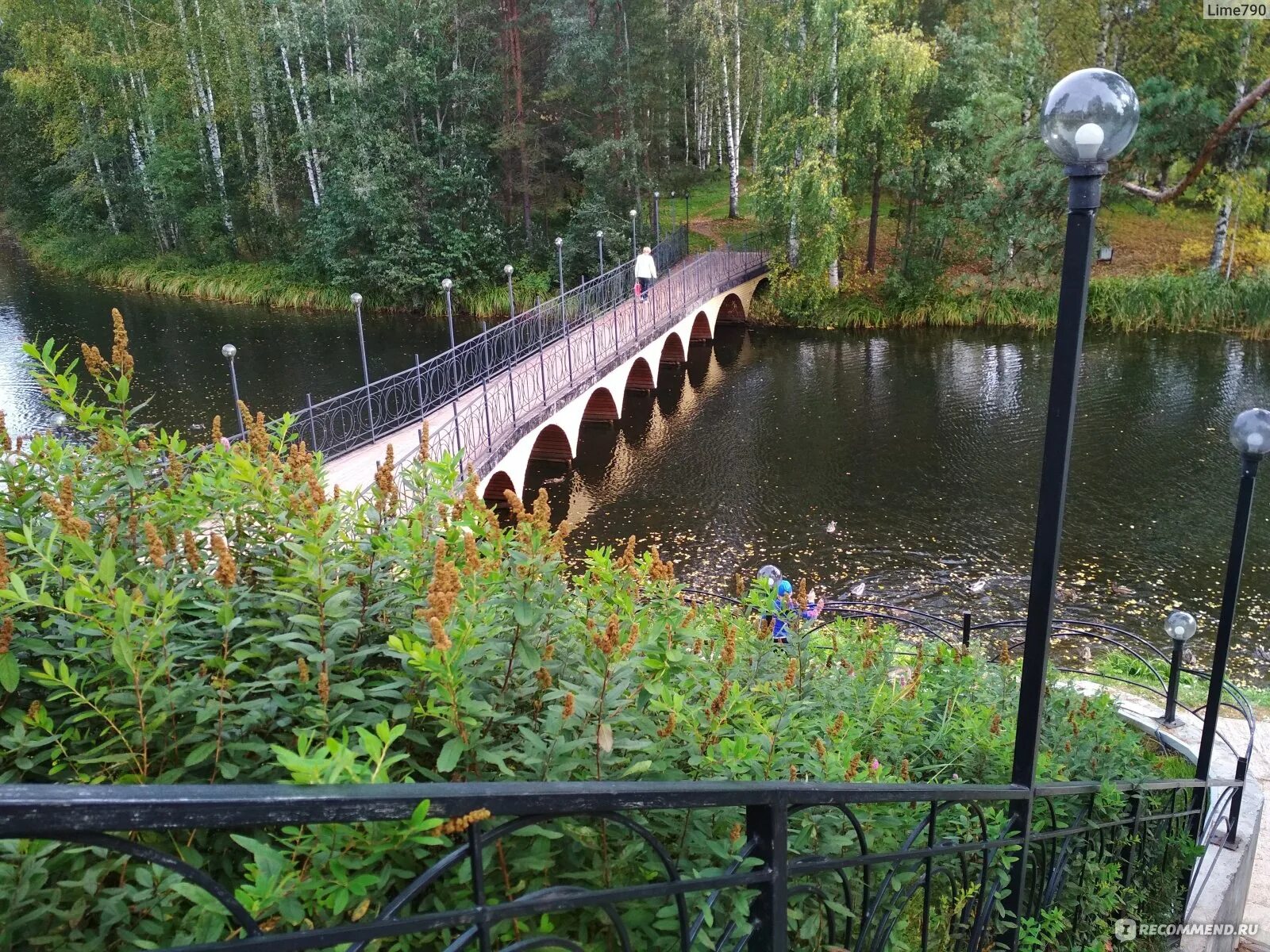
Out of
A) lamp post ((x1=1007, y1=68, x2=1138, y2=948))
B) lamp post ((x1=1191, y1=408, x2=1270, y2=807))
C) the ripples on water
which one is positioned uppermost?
lamp post ((x1=1007, y1=68, x2=1138, y2=948))

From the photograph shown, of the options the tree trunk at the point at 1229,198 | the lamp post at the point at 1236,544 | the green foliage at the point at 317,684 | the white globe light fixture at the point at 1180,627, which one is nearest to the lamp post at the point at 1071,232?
the green foliage at the point at 317,684

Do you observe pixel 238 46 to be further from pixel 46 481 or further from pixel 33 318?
pixel 46 481

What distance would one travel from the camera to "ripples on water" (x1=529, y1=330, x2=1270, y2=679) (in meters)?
12.3

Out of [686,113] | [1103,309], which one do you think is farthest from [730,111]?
[1103,309]

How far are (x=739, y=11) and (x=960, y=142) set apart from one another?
731cm

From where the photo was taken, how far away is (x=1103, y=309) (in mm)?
23281

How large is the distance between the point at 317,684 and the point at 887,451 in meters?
15.7

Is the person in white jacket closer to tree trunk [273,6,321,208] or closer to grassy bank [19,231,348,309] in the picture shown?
grassy bank [19,231,348,309]

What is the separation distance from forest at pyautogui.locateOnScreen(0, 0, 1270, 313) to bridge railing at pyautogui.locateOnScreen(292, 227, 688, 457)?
481cm

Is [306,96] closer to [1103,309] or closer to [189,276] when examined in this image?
[189,276]

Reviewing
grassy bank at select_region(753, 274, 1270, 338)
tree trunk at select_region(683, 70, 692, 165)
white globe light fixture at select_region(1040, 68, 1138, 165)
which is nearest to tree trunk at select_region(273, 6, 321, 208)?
tree trunk at select_region(683, 70, 692, 165)

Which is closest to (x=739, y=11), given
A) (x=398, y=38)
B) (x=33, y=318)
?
(x=398, y=38)

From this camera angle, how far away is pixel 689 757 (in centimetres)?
209

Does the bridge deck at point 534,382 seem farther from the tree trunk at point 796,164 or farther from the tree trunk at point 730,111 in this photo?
the tree trunk at point 730,111
